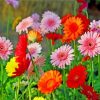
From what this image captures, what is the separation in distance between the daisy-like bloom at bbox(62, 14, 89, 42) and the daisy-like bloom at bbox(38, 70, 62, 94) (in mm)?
342

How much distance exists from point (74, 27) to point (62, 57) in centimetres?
26

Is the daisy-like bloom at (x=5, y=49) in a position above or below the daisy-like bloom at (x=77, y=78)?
above

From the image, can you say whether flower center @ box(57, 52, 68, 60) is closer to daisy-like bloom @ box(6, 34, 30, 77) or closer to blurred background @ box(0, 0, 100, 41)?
daisy-like bloom @ box(6, 34, 30, 77)

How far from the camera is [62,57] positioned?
263 cm

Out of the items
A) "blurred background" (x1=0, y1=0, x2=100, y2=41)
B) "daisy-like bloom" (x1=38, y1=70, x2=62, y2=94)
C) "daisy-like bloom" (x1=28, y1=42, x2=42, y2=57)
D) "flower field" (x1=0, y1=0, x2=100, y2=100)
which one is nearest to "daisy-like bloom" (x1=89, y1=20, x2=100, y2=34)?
"flower field" (x1=0, y1=0, x2=100, y2=100)

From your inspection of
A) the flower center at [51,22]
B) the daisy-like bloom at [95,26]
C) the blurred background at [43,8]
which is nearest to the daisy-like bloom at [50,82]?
the daisy-like bloom at [95,26]

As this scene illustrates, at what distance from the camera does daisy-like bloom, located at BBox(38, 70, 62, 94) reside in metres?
2.42

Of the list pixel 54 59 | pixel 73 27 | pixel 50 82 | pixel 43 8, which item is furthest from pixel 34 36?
pixel 43 8

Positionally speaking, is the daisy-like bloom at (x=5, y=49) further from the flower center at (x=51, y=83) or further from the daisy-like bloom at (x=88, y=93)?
the daisy-like bloom at (x=88, y=93)

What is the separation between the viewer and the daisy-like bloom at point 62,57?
102 inches

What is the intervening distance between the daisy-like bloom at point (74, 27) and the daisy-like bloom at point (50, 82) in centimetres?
34

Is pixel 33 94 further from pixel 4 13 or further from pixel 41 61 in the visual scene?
pixel 4 13

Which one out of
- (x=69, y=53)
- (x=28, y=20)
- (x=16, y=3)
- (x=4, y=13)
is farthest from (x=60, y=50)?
(x=4, y=13)

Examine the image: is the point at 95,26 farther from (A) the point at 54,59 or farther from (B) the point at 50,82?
(B) the point at 50,82
